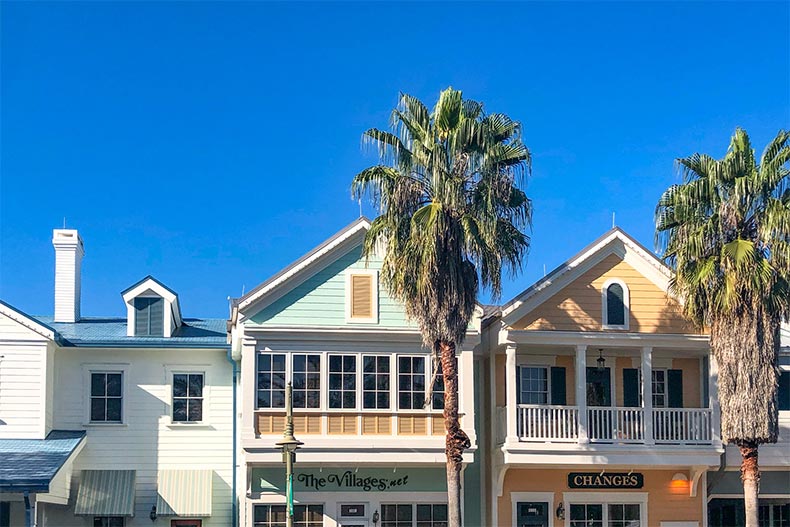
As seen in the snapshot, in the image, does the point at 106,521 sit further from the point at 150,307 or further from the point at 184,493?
the point at 150,307

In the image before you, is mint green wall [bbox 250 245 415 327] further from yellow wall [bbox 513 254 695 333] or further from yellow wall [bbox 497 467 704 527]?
yellow wall [bbox 497 467 704 527]

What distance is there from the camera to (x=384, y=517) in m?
28.5

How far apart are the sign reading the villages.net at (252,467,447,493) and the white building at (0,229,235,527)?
232cm

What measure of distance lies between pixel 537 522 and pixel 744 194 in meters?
9.42

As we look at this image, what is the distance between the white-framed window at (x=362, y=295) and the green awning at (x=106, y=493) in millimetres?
7099

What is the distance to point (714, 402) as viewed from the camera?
95.0 ft

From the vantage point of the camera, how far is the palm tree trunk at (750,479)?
→ 25.5 m

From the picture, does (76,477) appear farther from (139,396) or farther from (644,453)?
(644,453)

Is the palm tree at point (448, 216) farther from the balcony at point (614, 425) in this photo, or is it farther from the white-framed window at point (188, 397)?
the white-framed window at point (188, 397)

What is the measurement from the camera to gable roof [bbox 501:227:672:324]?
28.5 metres

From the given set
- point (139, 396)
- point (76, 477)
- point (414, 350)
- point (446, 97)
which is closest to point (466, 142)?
point (446, 97)

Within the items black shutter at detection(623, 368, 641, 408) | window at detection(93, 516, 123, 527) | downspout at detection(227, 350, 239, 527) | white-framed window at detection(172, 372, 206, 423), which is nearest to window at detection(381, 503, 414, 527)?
downspout at detection(227, 350, 239, 527)

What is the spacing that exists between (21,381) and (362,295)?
8676 millimetres

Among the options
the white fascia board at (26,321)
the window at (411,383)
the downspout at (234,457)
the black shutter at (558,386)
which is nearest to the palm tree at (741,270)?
the black shutter at (558,386)
